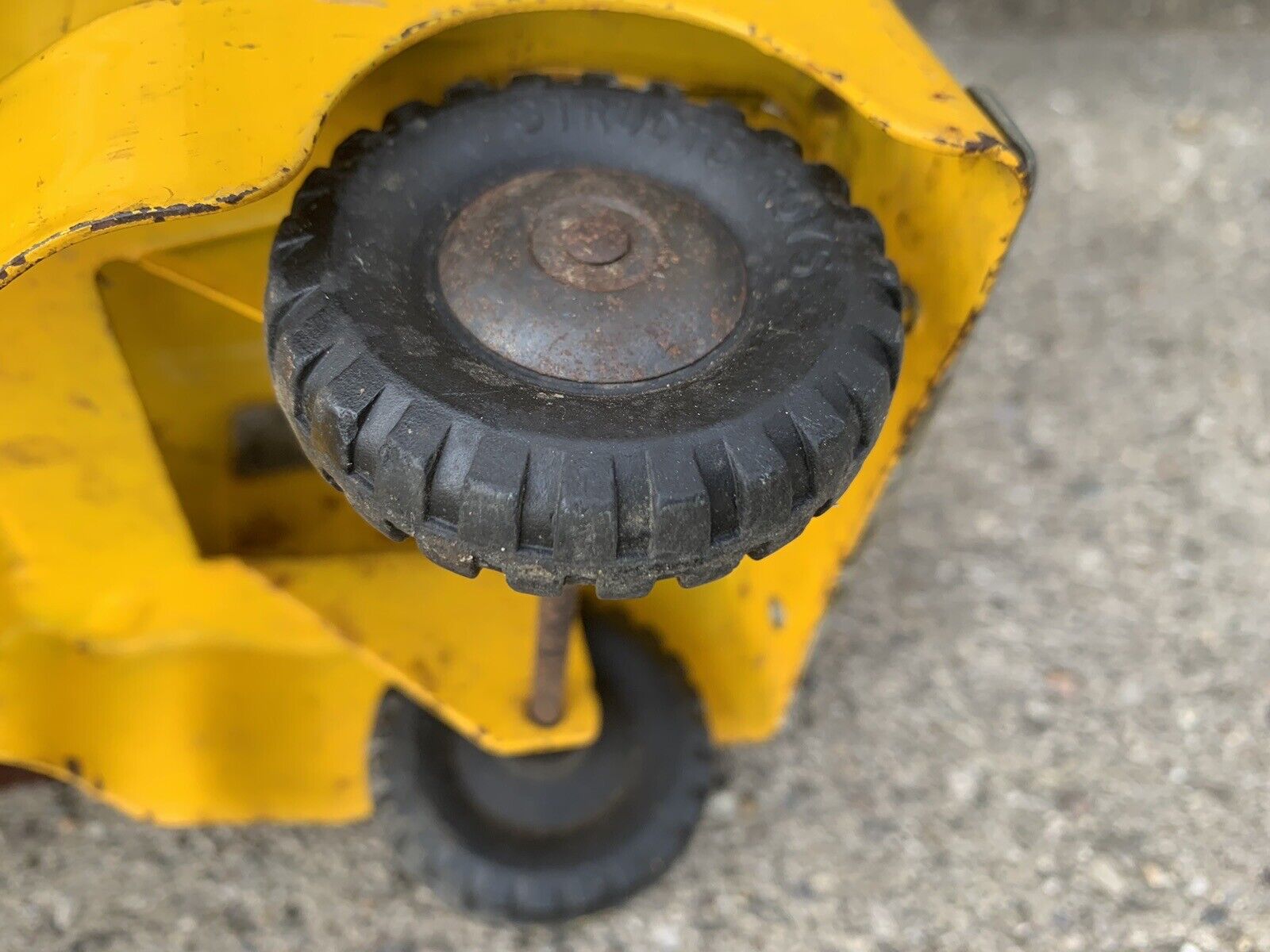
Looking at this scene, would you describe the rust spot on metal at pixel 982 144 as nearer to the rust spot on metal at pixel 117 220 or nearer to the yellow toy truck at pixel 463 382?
the yellow toy truck at pixel 463 382

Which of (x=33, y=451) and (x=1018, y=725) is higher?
(x=33, y=451)

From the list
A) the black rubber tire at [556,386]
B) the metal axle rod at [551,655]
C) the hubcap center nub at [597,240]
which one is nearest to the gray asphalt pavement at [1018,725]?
the metal axle rod at [551,655]

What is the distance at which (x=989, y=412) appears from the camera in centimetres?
208

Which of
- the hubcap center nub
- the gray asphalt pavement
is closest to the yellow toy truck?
the hubcap center nub

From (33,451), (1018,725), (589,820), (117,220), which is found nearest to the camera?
(117,220)

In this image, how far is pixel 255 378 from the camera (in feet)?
5.12

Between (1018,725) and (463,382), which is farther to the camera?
(1018,725)

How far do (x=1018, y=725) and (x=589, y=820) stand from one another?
2.30 feet

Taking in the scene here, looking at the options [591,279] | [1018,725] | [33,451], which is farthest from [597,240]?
[1018,725]

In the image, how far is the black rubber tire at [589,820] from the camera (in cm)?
139

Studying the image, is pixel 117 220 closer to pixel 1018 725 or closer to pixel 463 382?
pixel 463 382

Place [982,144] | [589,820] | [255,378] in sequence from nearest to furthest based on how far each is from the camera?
[982,144] < [589,820] < [255,378]

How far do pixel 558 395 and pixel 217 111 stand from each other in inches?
14.1

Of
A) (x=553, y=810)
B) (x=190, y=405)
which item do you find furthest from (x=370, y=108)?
(x=553, y=810)
